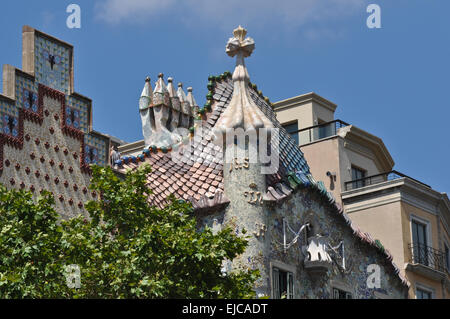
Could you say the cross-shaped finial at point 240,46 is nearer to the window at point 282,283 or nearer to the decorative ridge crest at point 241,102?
the decorative ridge crest at point 241,102

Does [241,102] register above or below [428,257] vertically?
above

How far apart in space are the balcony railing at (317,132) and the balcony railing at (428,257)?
19.9 feet

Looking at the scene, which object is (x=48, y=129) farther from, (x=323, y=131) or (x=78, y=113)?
(x=323, y=131)

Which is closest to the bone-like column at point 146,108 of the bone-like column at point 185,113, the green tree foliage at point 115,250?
the bone-like column at point 185,113

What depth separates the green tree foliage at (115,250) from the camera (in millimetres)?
22750

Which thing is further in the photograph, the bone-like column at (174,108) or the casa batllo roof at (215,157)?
the bone-like column at (174,108)

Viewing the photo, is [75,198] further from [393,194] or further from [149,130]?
[393,194]

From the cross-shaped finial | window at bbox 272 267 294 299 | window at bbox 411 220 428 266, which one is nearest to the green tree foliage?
window at bbox 272 267 294 299

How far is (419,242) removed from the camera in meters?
40.1

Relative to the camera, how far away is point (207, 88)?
34.2 m

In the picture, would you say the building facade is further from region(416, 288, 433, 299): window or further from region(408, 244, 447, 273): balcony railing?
region(408, 244, 447, 273): balcony railing

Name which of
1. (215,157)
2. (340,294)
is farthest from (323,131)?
(215,157)

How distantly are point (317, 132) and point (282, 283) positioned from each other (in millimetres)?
14177
